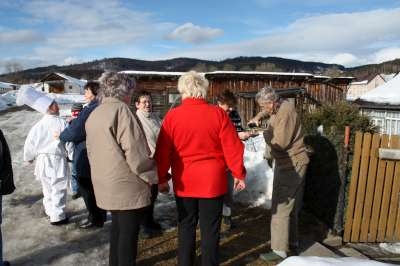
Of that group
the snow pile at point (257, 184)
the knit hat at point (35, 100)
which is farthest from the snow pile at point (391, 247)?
the knit hat at point (35, 100)

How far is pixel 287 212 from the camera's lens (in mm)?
3971

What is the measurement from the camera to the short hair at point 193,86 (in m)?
3.29

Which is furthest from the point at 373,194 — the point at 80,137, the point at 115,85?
the point at 80,137

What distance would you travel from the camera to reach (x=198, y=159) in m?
3.22

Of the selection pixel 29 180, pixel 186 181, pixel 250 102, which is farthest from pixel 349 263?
pixel 250 102

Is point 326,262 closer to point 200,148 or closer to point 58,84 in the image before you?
point 200,148

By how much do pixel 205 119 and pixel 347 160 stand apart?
2323mm

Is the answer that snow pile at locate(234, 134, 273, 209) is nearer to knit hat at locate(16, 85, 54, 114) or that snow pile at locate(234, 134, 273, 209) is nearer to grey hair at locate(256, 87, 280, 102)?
grey hair at locate(256, 87, 280, 102)

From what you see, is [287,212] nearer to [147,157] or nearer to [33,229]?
[147,157]

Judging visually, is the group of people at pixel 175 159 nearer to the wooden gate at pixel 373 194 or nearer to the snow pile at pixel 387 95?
the wooden gate at pixel 373 194

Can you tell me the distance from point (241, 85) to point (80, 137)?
768 inches

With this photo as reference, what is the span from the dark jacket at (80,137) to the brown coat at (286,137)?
220cm

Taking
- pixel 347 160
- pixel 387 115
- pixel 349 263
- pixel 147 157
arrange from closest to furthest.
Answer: pixel 349 263 → pixel 147 157 → pixel 347 160 → pixel 387 115

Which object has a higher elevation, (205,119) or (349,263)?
(205,119)
